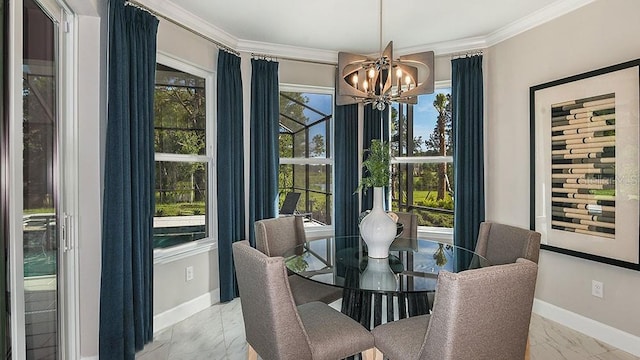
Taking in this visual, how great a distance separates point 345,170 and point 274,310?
9.97ft

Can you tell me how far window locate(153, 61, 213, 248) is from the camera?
3275 mm

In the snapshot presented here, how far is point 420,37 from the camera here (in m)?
3.87

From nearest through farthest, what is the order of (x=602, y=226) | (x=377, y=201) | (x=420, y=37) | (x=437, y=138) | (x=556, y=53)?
1. (x=377, y=201)
2. (x=602, y=226)
3. (x=556, y=53)
4. (x=420, y=37)
5. (x=437, y=138)

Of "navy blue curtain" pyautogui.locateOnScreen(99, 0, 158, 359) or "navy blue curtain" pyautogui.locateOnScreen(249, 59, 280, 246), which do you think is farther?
"navy blue curtain" pyautogui.locateOnScreen(249, 59, 280, 246)

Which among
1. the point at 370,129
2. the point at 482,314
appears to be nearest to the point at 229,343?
the point at 482,314

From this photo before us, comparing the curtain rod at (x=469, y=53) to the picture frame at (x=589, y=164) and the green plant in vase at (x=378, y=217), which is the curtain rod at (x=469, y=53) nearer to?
the picture frame at (x=589, y=164)

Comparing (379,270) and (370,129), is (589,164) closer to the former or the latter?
(379,270)

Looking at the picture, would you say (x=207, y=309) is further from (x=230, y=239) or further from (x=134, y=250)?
(x=134, y=250)

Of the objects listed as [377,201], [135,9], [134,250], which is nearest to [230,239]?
[134,250]

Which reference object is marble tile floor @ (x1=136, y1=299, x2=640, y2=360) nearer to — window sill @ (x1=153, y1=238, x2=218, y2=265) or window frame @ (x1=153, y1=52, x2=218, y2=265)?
window sill @ (x1=153, y1=238, x2=218, y2=265)

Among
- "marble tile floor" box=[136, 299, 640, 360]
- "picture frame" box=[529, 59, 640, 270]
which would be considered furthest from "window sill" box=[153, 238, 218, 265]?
"picture frame" box=[529, 59, 640, 270]

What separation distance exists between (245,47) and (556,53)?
297 centimetres

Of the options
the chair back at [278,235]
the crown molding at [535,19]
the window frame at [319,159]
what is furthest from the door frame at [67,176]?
the crown molding at [535,19]

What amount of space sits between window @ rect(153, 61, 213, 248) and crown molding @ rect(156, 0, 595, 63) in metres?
0.44
